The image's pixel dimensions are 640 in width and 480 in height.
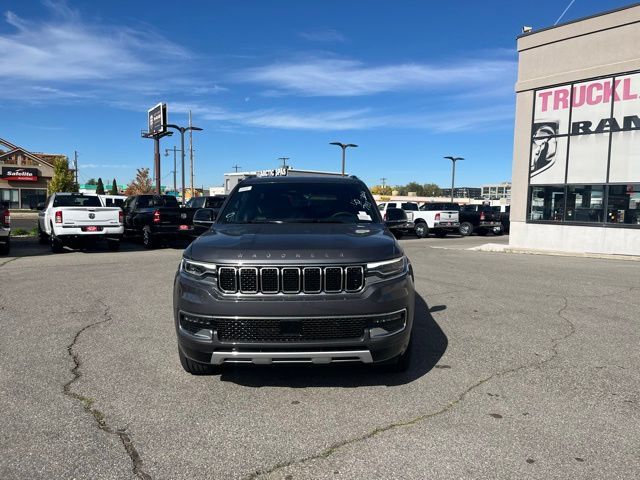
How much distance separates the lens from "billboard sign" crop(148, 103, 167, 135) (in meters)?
36.2

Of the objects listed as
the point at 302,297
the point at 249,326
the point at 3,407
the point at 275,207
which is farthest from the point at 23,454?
the point at 275,207

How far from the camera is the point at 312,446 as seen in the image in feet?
10.2

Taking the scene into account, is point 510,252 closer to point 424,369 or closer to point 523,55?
point 523,55

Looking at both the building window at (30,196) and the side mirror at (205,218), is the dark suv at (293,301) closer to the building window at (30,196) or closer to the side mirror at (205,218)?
the side mirror at (205,218)

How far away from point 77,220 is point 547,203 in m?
15.7

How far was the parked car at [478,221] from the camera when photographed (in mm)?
27625

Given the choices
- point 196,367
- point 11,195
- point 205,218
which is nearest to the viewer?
point 196,367

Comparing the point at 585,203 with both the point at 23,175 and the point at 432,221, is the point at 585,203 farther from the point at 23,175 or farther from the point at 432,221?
the point at 23,175

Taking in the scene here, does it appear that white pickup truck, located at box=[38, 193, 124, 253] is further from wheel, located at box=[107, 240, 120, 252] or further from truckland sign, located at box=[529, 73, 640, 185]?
truckland sign, located at box=[529, 73, 640, 185]

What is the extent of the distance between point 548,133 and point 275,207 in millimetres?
15611

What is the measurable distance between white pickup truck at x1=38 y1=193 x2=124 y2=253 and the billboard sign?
22.2 m

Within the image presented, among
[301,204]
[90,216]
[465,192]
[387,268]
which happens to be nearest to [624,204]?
[301,204]

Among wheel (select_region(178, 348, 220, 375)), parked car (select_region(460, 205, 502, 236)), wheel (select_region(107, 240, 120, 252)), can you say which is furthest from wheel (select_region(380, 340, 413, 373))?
parked car (select_region(460, 205, 502, 236))

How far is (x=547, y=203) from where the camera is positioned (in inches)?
701
